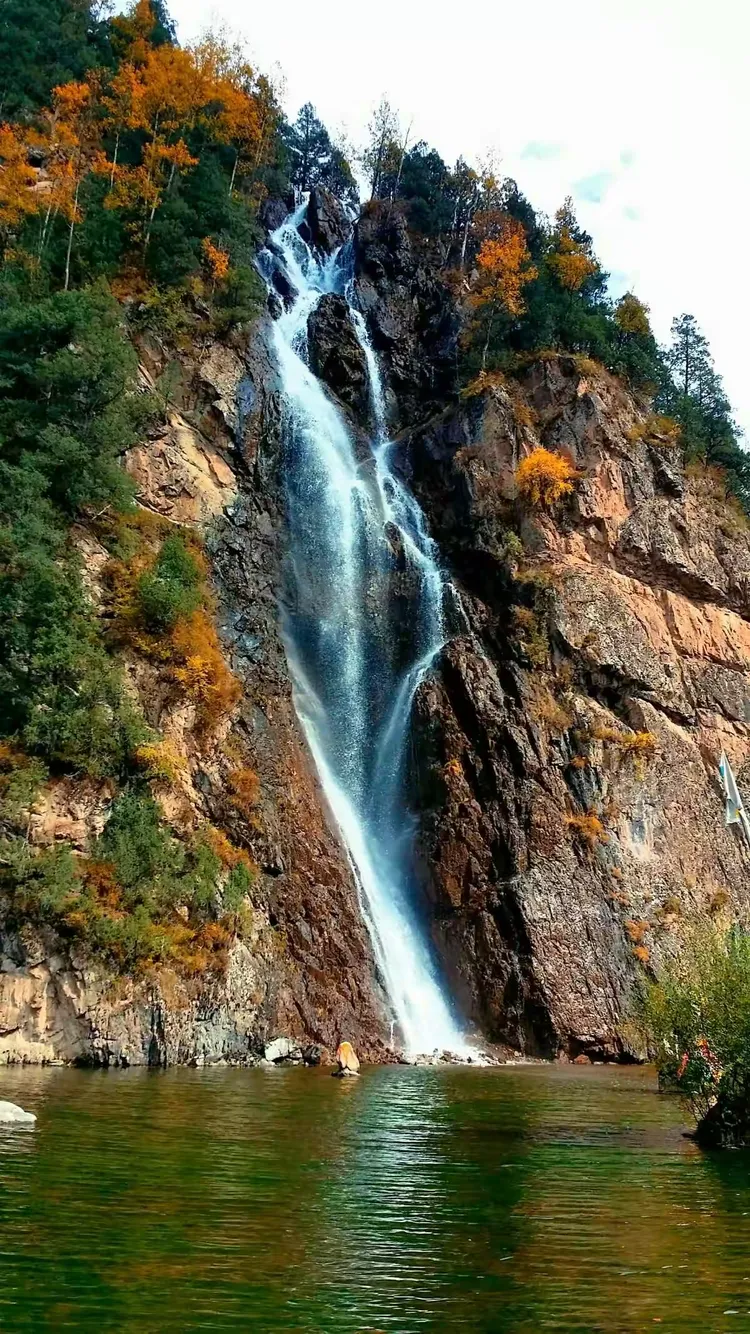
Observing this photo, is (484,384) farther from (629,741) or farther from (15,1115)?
(15,1115)

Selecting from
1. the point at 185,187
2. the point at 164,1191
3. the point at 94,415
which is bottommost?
the point at 164,1191

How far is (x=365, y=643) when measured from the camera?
43906 mm

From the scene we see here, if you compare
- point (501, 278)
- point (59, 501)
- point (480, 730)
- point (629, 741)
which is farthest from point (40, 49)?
point (629, 741)

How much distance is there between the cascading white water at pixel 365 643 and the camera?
3672cm

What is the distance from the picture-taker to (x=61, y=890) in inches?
1040

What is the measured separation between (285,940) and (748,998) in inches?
786

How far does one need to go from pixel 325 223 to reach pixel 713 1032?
58684mm

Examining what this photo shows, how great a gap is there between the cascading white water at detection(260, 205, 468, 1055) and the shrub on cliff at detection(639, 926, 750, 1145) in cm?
1716

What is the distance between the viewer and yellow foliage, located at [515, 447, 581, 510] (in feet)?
160

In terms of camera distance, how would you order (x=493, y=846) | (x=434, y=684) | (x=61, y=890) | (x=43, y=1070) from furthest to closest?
(x=434, y=684)
(x=493, y=846)
(x=61, y=890)
(x=43, y=1070)

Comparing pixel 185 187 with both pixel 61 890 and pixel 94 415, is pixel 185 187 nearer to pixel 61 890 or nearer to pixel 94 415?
pixel 94 415

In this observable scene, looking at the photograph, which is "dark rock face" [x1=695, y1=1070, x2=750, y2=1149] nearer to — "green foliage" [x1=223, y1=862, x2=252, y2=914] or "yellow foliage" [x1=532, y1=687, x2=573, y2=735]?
"green foliage" [x1=223, y1=862, x2=252, y2=914]

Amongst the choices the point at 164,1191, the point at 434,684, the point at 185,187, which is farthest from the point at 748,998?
the point at 185,187

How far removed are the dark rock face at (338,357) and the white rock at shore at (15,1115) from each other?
42.0 metres
